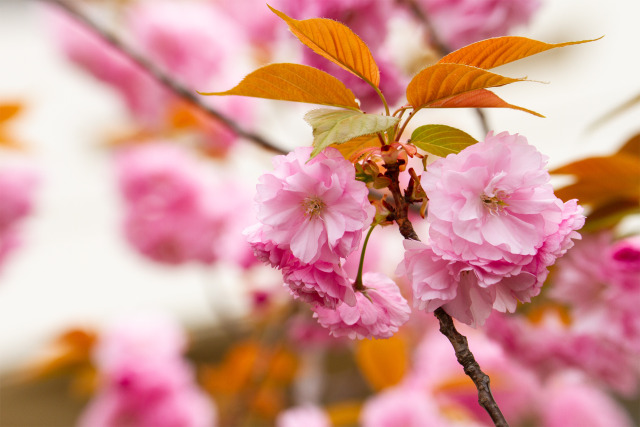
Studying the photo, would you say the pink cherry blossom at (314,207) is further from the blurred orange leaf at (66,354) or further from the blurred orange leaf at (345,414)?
the blurred orange leaf at (66,354)

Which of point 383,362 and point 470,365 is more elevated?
point 383,362

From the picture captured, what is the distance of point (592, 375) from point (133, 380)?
698 millimetres

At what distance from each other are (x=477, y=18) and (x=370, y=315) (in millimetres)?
388

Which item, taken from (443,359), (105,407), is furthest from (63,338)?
(443,359)

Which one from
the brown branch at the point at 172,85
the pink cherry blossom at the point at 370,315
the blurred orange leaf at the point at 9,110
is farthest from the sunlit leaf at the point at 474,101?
the blurred orange leaf at the point at 9,110

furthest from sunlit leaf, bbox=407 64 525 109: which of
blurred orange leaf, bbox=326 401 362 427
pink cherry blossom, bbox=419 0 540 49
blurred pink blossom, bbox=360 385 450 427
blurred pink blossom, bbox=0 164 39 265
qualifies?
blurred pink blossom, bbox=0 164 39 265

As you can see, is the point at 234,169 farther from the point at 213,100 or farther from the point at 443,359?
the point at 443,359

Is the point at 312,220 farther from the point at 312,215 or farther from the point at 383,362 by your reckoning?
the point at 383,362

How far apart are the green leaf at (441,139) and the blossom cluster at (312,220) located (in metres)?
0.05

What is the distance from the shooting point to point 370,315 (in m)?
0.30

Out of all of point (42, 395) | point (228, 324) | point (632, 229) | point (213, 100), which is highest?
point (42, 395)

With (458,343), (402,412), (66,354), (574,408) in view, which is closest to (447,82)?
(458,343)

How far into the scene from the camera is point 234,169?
1350mm

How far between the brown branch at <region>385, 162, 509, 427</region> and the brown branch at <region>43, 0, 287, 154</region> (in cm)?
20
